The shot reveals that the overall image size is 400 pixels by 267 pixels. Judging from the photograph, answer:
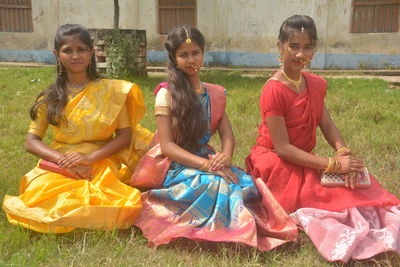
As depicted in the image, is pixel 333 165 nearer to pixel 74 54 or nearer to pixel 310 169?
pixel 310 169

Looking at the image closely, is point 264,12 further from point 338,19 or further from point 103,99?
point 103,99

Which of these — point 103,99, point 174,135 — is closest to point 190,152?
point 174,135

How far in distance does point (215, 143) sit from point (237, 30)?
8264 millimetres

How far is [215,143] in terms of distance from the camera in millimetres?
4527

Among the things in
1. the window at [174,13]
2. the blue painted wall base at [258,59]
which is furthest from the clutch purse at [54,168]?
the window at [174,13]

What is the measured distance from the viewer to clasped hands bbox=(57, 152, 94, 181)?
2.76m

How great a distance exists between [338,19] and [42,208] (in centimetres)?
1062

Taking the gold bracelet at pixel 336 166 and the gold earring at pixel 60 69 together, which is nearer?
the gold bracelet at pixel 336 166

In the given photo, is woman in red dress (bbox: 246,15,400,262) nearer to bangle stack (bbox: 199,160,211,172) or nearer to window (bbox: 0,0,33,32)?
bangle stack (bbox: 199,160,211,172)

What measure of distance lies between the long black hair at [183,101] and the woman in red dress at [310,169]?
Result: 44cm

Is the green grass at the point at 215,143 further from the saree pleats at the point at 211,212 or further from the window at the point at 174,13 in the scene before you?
the window at the point at 174,13

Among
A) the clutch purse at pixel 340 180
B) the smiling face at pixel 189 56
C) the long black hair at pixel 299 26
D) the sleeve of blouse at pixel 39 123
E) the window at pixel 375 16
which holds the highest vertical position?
the window at pixel 375 16

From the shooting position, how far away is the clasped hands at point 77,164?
2759 millimetres

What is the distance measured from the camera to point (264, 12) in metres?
11.9
